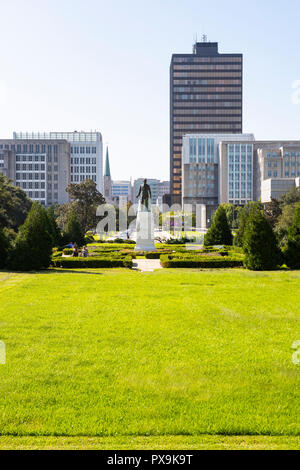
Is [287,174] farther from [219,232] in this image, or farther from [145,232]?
[145,232]

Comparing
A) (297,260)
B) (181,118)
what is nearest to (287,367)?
(297,260)

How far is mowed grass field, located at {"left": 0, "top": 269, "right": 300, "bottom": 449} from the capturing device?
213 inches

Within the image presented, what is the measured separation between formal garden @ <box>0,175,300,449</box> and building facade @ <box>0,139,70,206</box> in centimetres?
11228

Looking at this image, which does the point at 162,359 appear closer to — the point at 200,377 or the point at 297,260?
the point at 200,377

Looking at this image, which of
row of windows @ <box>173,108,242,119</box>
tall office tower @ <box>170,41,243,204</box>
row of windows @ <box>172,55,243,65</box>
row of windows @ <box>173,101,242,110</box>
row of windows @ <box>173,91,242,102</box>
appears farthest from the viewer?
row of windows @ <box>172,55,243,65</box>

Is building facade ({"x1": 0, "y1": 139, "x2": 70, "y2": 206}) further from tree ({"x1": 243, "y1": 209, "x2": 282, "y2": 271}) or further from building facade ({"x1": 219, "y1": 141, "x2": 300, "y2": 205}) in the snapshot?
tree ({"x1": 243, "y1": 209, "x2": 282, "y2": 271})

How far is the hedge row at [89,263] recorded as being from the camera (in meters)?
25.9

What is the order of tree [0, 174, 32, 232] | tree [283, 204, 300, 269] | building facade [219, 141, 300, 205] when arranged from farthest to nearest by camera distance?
1. building facade [219, 141, 300, 205]
2. tree [0, 174, 32, 232]
3. tree [283, 204, 300, 269]

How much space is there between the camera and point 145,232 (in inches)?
1460

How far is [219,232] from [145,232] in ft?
24.0

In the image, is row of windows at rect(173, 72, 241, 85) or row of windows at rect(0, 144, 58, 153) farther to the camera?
row of windows at rect(173, 72, 241, 85)

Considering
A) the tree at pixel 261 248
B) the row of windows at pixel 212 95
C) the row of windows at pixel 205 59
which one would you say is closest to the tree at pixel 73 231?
the tree at pixel 261 248

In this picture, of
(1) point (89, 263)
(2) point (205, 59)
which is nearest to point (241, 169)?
(2) point (205, 59)

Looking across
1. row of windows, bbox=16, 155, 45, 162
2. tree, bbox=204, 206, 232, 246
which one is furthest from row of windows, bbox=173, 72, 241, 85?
tree, bbox=204, 206, 232, 246
